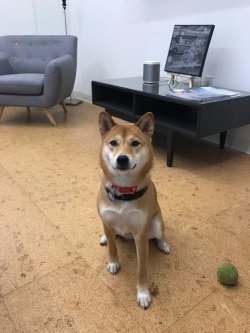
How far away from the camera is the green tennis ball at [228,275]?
3.27ft

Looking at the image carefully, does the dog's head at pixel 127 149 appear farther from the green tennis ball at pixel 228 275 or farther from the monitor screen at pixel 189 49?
the monitor screen at pixel 189 49

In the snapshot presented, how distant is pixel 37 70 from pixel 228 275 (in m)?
2.93

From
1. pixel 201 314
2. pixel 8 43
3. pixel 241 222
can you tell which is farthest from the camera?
pixel 8 43

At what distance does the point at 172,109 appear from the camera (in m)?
2.25

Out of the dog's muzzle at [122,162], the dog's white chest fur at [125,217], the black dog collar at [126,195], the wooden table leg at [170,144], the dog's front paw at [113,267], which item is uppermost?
the dog's muzzle at [122,162]

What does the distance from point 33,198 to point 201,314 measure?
1.09m

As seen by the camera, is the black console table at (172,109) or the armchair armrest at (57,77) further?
the armchair armrest at (57,77)

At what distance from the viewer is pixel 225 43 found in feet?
6.75

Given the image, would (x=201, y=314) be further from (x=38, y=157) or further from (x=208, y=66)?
(x=208, y=66)

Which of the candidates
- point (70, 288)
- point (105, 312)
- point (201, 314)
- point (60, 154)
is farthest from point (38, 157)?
point (201, 314)

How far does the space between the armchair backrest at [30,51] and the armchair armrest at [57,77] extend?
41cm

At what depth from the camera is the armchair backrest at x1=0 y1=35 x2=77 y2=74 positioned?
10.2 ft

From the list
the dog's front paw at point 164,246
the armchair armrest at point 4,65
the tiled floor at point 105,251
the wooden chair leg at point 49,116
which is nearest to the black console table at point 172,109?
the tiled floor at point 105,251

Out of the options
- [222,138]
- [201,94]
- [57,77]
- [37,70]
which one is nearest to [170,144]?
[201,94]
